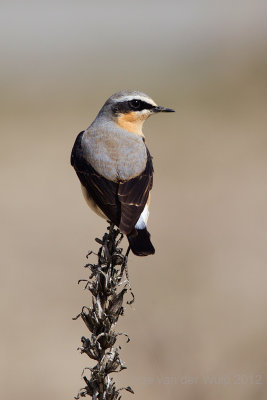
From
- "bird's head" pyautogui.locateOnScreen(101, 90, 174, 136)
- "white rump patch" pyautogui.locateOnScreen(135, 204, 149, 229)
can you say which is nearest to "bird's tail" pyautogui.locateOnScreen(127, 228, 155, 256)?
"white rump patch" pyautogui.locateOnScreen(135, 204, 149, 229)

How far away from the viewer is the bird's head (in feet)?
19.1

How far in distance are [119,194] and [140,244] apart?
43cm

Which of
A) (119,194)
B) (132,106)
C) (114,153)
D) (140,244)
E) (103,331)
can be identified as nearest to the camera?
(103,331)

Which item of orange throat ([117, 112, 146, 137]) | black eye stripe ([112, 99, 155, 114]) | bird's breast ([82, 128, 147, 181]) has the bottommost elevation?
bird's breast ([82, 128, 147, 181])

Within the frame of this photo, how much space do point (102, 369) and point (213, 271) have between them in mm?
5699

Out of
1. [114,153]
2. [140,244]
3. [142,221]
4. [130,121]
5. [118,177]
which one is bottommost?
[140,244]

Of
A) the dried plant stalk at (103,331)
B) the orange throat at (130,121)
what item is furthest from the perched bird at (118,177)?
the dried plant stalk at (103,331)

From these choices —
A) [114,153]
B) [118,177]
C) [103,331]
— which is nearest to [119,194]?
[118,177]

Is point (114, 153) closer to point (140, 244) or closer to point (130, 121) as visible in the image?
point (140, 244)

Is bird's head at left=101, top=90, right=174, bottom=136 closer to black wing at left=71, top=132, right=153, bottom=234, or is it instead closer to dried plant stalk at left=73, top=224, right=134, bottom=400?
black wing at left=71, top=132, right=153, bottom=234

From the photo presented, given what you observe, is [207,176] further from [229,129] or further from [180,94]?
[180,94]

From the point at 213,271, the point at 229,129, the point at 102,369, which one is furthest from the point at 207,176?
the point at 102,369

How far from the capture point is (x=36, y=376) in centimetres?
663

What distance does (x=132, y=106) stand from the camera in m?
5.84
